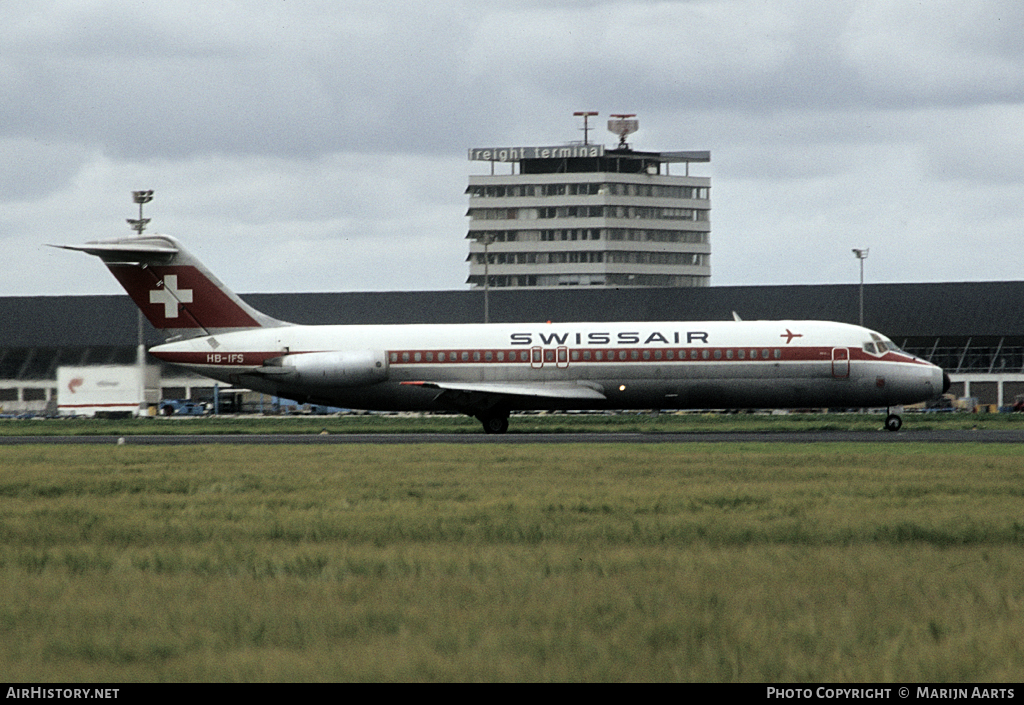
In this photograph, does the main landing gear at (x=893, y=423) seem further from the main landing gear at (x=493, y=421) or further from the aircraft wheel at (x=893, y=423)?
the main landing gear at (x=493, y=421)

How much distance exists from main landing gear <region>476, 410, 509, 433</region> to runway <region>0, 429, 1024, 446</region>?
963mm

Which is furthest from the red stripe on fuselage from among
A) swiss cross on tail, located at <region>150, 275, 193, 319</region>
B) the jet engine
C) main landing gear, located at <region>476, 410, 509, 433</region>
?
main landing gear, located at <region>476, 410, 509, 433</region>

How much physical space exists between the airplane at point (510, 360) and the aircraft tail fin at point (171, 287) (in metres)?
0.04

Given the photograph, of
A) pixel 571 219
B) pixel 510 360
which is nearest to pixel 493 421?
pixel 510 360

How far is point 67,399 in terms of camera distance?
66.0 meters

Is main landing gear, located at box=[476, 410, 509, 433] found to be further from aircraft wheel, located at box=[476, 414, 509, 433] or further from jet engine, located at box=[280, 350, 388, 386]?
jet engine, located at box=[280, 350, 388, 386]

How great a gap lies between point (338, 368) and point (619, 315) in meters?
40.7

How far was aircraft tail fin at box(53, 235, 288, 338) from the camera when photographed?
44.2 meters

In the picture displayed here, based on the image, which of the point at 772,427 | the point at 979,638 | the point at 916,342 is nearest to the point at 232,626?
the point at 979,638

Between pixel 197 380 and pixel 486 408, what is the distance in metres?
39.6

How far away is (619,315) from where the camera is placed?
8194 cm

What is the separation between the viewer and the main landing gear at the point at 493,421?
44.1 metres

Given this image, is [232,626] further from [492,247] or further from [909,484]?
[492,247]

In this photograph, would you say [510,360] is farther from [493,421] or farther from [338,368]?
[338,368]
